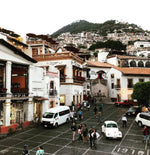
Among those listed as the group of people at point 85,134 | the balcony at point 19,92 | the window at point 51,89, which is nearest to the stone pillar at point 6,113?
the balcony at point 19,92

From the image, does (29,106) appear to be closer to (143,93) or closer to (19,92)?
(19,92)

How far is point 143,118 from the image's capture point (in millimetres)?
22531

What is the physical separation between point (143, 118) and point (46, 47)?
107ft

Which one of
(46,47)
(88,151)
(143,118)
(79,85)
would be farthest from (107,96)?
(88,151)

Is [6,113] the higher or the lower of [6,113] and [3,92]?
the lower

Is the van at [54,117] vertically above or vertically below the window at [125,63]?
below

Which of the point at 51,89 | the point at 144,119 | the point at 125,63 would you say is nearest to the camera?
the point at 144,119

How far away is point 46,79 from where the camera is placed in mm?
28094

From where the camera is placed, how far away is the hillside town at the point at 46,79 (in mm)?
21484

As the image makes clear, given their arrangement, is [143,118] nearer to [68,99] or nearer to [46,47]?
[68,99]

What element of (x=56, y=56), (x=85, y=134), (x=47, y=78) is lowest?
(x=85, y=134)

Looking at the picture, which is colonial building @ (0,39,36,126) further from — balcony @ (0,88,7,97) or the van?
the van

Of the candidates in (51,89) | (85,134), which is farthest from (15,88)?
(85,134)

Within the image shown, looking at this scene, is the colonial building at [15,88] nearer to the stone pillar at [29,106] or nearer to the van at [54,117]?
the stone pillar at [29,106]
